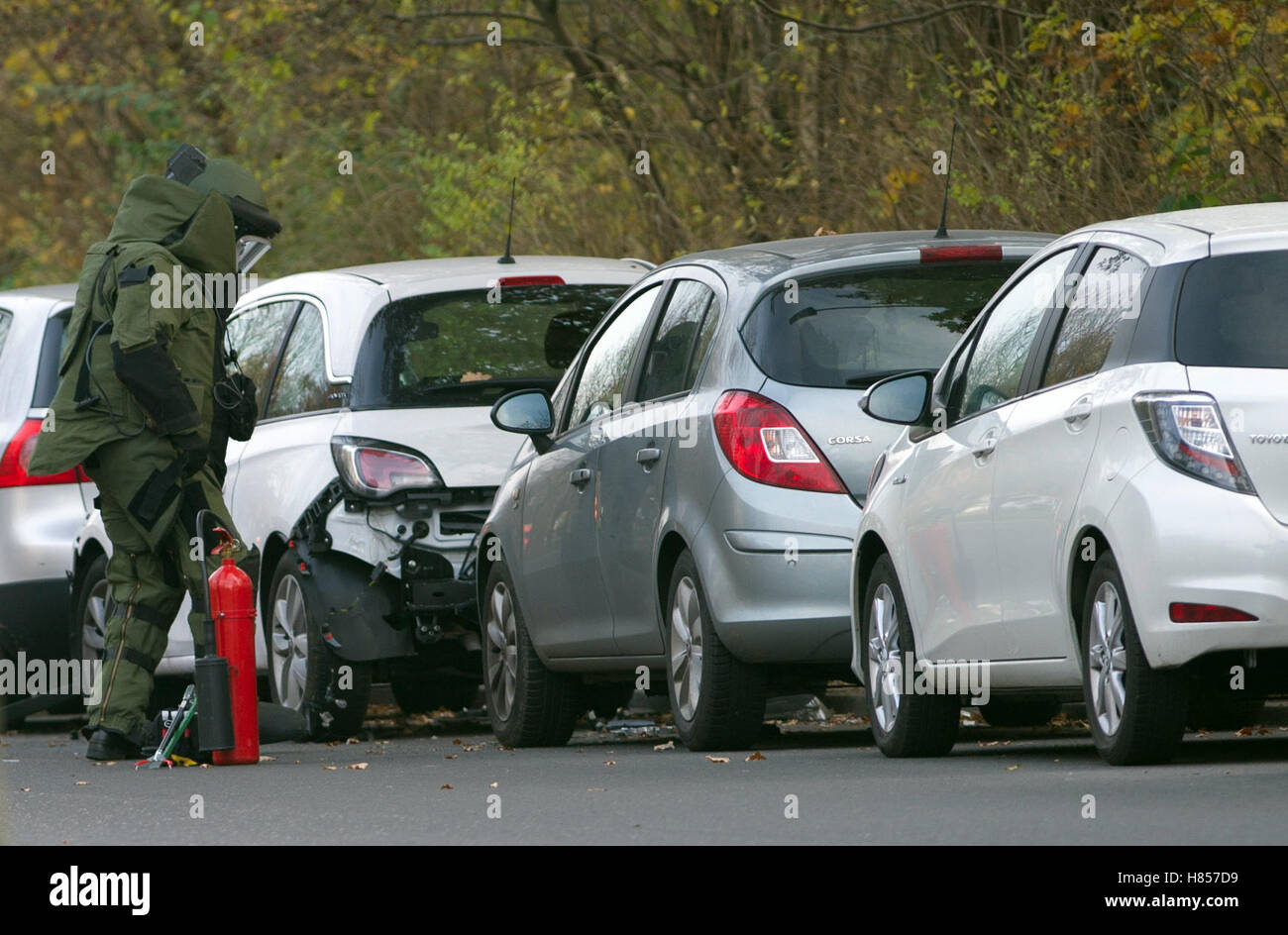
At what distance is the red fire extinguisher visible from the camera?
9742 millimetres

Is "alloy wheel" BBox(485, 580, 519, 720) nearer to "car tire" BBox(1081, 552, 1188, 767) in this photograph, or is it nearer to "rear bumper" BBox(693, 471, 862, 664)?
"rear bumper" BBox(693, 471, 862, 664)

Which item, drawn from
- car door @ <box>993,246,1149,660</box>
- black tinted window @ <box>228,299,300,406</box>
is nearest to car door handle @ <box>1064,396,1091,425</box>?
car door @ <box>993,246,1149,660</box>

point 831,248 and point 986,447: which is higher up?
point 831,248

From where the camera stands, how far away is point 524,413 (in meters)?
10.4

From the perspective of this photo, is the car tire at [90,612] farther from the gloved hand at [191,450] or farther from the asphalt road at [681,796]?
the gloved hand at [191,450]

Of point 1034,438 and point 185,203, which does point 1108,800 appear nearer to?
point 1034,438

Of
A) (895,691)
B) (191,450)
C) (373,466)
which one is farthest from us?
(373,466)

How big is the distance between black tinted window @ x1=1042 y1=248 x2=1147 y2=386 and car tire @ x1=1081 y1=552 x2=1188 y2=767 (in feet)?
2.05

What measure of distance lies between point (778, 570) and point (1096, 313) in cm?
163

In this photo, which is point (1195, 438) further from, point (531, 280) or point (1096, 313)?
point (531, 280)

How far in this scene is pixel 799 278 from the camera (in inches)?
360

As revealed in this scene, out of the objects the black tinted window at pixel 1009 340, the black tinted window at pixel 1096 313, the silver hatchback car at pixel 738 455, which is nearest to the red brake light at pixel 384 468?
the silver hatchback car at pixel 738 455

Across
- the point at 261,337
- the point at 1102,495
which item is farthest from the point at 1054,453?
the point at 261,337

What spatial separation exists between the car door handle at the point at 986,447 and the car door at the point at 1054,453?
7 centimetres
